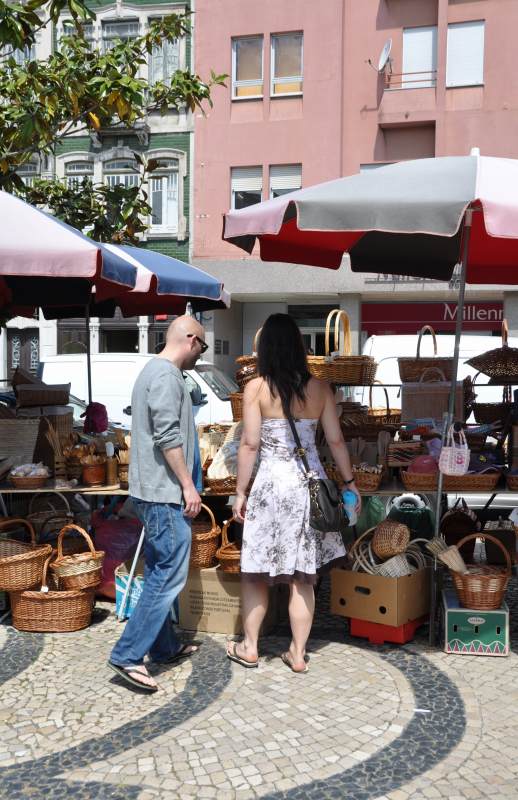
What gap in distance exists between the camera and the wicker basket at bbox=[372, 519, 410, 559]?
5.00 metres

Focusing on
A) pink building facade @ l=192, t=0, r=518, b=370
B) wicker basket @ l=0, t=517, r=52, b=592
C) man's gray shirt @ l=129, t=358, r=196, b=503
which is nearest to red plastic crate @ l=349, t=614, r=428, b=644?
man's gray shirt @ l=129, t=358, r=196, b=503

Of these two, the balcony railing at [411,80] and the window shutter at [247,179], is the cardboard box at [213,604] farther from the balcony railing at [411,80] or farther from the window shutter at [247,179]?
the balcony railing at [411,80]

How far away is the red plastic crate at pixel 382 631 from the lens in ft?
16.1

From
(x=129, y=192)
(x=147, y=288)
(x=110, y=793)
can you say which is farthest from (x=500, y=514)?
(x=129, y=192)

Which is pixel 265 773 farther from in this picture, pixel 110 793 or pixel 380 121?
pixel 380 121

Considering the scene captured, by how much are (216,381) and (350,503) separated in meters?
7.35

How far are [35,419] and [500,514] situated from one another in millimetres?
3790

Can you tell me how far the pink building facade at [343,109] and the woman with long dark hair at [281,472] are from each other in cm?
1571

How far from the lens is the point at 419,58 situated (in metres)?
19.5

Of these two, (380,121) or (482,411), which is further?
(380,121)

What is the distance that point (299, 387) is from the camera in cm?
447

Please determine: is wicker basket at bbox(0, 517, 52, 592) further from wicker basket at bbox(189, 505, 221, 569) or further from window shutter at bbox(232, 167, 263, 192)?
window shutter at bbox(232, 167, 263, 192)

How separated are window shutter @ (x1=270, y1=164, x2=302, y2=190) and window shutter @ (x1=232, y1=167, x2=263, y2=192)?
0.34 meters

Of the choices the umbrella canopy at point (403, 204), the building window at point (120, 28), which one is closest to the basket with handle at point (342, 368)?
the umbrella canopy at point (403, 204)
